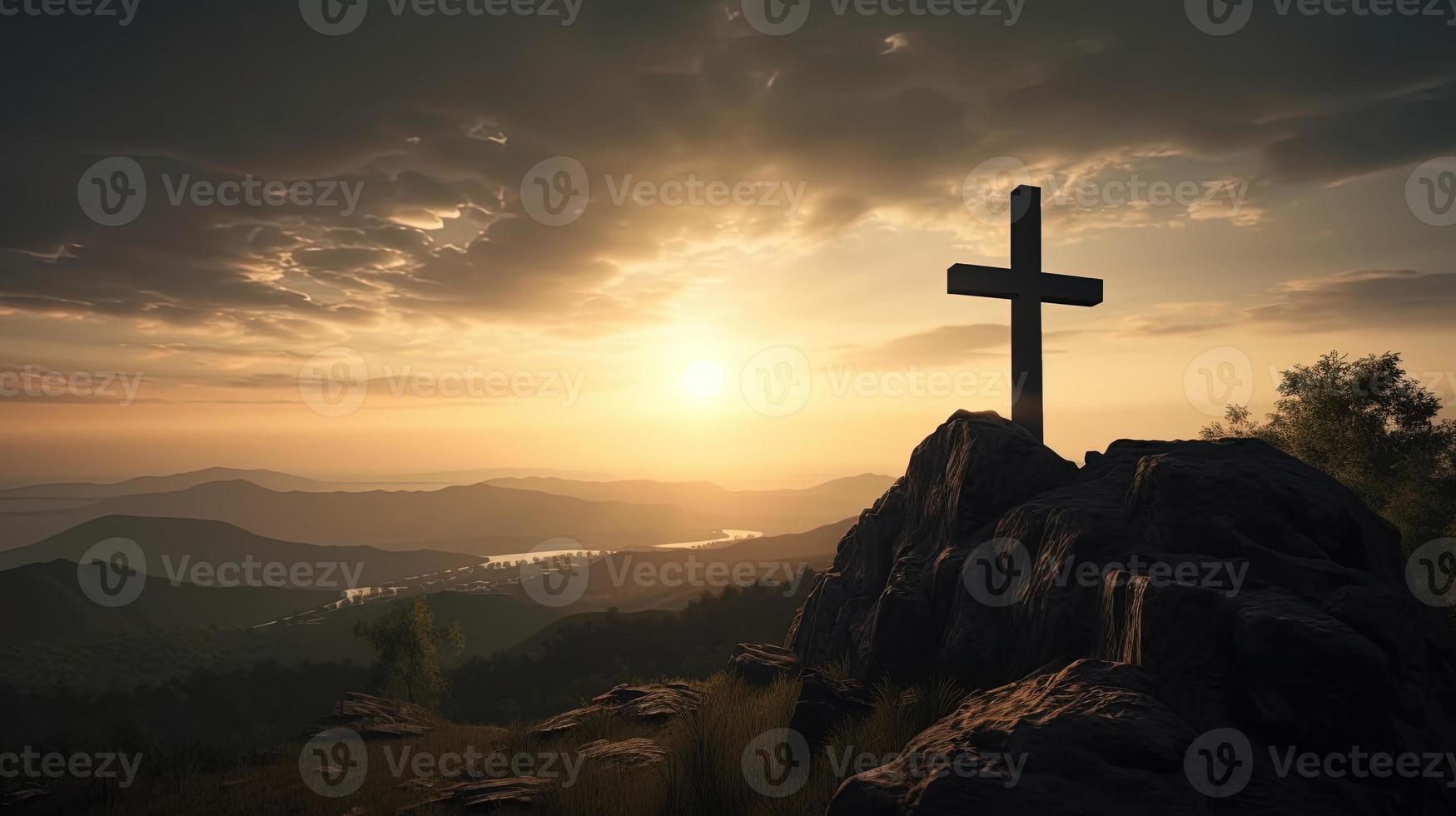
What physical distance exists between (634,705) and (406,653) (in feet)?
206

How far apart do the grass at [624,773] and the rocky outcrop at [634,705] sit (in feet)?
1.04

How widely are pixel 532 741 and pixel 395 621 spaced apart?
6266 cm

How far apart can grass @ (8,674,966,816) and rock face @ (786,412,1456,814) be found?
4.93ft

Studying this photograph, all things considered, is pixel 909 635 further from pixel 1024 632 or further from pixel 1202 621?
pixel 1202 621

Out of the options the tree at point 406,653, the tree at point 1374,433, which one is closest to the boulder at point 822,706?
the tree at point 1374,433

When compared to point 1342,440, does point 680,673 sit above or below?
below

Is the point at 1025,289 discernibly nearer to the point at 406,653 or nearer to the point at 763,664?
the point at 763,664

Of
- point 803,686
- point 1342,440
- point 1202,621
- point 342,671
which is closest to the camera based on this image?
point 1202,621

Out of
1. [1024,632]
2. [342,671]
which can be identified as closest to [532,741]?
[1024,632]

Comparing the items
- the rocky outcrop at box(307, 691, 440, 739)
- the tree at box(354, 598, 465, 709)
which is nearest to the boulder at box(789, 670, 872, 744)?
the rocky outcrop at box(307, 691, 440, 739)

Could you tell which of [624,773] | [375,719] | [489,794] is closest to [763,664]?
[624,773]

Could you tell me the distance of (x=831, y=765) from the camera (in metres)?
8.32

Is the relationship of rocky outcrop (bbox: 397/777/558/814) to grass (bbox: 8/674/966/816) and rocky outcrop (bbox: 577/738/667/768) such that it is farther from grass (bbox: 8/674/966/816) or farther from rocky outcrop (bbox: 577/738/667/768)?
rocky outcrop (bbox: 577/738/667/768)

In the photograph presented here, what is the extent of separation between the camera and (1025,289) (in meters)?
15.5
